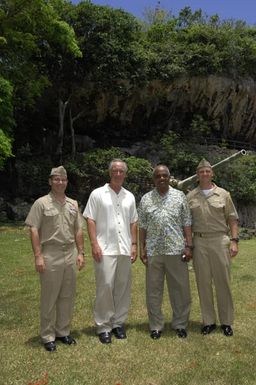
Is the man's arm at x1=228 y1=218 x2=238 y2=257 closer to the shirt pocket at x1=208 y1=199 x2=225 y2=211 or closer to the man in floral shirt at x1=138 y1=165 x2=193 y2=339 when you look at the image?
the shirt pocket at x1=208 y1=199 x2=225 y2=211

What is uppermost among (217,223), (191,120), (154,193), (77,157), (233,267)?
(191,120)

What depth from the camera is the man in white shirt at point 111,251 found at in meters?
4.75

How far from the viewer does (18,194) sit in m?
20.6

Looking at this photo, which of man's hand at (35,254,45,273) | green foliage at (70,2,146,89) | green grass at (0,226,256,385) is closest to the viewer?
green grass at (0,226,256,385)

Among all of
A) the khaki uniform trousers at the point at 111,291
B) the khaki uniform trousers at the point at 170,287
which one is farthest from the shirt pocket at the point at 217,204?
the khaki uniform trousers at the point at 111,291

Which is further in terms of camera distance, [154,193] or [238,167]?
[238,167]

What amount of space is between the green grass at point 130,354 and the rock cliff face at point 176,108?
61.5 ft

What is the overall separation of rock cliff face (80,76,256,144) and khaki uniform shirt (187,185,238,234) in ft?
62.1

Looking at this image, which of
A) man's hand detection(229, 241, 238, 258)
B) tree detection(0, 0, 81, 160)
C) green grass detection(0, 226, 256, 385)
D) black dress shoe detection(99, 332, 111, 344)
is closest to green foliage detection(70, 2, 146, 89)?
tree detection(0, 0, 81, 160)

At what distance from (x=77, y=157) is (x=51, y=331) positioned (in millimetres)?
17228

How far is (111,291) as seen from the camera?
4.77m

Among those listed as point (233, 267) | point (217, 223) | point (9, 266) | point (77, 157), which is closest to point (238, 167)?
point (77, 157)

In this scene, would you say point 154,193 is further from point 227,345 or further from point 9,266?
point 9,266

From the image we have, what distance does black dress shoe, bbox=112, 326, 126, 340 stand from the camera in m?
4.81
